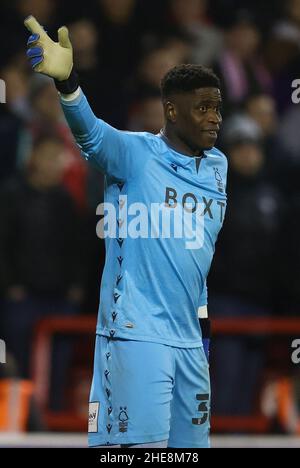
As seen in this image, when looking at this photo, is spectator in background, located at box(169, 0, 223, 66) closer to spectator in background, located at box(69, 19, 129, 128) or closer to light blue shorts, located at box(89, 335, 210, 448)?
spectator in background, located at box(69, 19, 129, 128)

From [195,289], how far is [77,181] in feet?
12.9

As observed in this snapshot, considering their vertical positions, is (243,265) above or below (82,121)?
below

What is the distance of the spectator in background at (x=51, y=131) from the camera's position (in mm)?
8258

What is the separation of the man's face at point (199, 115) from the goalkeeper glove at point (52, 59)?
467mm

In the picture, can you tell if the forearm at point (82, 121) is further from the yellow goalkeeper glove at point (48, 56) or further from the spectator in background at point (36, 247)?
the spectator in background at point (36, 247)

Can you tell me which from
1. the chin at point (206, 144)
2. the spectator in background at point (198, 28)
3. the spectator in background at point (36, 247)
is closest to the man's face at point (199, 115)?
the chin at point (206, 144)

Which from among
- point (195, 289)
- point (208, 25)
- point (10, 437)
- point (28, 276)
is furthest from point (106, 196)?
point (208, 25)

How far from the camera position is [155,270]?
4457 millimetres

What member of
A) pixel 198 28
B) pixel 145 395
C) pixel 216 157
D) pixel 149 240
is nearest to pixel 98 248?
pixel 198 28

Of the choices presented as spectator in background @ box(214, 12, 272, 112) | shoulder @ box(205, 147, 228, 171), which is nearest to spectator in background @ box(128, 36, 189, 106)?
spectator in background @ box(214, 12, 272, 112)

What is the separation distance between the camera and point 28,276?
314 inches

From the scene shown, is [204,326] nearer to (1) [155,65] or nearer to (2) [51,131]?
(2) [51,131]

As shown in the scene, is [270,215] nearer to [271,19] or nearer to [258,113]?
[258,113]

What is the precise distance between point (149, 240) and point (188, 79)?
61cm
